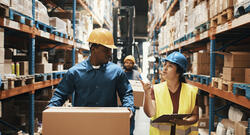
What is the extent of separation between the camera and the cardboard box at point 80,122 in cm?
175

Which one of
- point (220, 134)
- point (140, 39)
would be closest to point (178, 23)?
point (220, 134)

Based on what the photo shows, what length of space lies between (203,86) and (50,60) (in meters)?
4.26

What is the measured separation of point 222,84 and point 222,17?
112 cm

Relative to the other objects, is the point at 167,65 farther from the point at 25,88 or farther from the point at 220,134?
the point at 25,88

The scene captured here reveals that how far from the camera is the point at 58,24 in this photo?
4559mm

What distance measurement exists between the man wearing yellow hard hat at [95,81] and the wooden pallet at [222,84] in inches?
65.0

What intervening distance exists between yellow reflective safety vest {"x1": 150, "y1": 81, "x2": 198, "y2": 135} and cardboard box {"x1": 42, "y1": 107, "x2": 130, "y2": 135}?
86 cm

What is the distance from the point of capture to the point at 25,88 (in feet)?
11.3

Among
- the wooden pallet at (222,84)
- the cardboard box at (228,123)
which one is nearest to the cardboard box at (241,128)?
the cardboard box at (228,123)

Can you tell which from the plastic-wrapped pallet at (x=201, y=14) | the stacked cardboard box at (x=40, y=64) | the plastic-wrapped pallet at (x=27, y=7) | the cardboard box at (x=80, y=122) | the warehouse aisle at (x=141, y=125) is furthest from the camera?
the warehouse aisle at (x=141, y=125)

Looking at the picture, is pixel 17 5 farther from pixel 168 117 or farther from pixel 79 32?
pixel 79 32

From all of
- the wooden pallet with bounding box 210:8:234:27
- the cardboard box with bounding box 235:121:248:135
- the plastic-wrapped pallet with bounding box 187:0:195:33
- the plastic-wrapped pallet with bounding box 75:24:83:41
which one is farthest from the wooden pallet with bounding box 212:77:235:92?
the plastic-wrapped pallet with bounding box 75:24:83:41

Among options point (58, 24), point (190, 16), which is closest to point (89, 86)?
point (58, 24)

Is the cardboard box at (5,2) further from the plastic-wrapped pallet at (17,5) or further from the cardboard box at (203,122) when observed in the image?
the cardboard box at (203,122)
